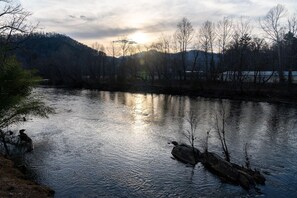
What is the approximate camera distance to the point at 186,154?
19.5 meters

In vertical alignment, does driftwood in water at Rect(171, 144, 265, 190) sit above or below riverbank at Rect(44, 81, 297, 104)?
below

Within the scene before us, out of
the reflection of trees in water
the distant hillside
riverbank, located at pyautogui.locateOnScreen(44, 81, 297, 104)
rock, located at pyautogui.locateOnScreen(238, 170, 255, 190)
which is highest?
the distant hillside

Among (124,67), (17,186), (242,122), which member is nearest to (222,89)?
(242,122)

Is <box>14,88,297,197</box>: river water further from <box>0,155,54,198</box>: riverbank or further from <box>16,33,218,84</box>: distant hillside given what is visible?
<box>16,33,218,84</box>: distant hillside

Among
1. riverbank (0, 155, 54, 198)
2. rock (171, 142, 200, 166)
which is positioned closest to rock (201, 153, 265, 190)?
rock (171, 142, 200, 166)

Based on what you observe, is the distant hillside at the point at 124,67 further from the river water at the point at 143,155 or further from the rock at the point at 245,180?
the rock at the point at 245,180

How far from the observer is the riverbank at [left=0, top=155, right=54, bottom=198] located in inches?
486

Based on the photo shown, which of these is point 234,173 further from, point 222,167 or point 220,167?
point 220,167

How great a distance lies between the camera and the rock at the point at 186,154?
62.0ft

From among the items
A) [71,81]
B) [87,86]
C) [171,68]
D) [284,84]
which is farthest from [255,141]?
[71,81]

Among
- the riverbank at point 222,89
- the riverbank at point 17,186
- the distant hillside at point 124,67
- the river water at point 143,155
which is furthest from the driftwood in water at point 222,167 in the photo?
the distant hillside at point 124,67

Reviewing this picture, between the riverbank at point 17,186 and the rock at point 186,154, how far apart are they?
7.99 metres

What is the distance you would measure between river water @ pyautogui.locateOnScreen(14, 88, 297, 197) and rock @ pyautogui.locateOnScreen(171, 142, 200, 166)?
1.64 ft

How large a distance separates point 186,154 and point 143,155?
2.78 m
